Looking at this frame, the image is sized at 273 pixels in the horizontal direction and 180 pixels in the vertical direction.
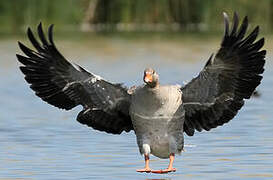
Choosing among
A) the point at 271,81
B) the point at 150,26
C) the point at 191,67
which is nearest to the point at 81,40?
the point at 150,26

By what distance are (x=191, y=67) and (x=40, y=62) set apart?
1759cm

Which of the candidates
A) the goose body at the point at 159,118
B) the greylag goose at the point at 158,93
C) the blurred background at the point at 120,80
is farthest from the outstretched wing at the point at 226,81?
the blurred background at the point at 120,80

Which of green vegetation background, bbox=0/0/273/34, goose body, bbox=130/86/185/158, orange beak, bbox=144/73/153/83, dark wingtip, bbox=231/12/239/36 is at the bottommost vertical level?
green vegetation background, bbox=0/0/273/34

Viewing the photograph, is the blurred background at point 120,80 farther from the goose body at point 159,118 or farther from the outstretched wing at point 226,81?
the outstretched wing at point 226,81

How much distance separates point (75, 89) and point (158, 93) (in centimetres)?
135

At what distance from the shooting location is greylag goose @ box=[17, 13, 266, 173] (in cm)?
1252

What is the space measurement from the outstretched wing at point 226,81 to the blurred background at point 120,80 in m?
0.54

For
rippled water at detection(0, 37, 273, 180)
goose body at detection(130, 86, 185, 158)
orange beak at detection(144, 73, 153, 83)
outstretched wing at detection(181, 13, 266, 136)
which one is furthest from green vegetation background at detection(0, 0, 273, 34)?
orange beak at detection(144, 73, 153, 83)

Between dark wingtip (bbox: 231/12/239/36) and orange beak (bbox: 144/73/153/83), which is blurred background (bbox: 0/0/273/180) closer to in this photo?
orange beak (bbox: 144/73/153/83)

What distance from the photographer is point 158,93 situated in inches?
490

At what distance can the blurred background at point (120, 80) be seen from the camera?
13016 mm

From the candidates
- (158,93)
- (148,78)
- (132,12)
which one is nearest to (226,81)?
(158,93)

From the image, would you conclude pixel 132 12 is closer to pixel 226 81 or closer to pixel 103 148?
pixel 103 148

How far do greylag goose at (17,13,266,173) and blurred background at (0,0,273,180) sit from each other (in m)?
0.50
